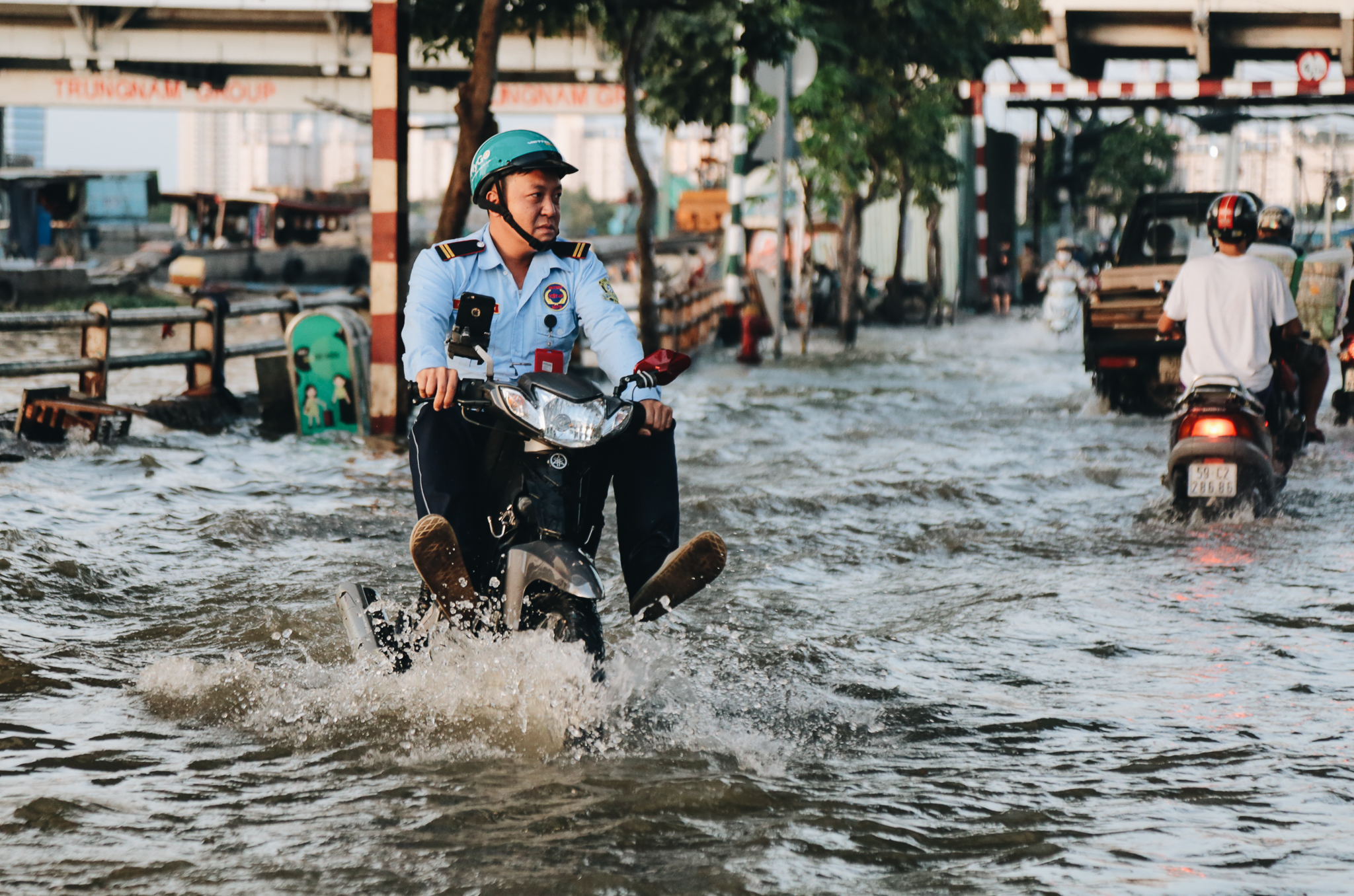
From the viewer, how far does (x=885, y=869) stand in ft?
11.5

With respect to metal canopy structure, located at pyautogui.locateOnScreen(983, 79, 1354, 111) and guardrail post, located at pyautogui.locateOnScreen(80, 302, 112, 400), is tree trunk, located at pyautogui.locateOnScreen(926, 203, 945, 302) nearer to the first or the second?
metal canopy structure, located at pyautogui.locateOnScreen(983, 79, 1354, 111)

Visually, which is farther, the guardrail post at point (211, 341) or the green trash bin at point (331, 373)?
the guardrail post at point (211, 341)

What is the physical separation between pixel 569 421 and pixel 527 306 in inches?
22.7

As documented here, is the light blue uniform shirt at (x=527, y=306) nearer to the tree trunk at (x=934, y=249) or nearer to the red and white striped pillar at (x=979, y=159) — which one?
the red and white striped pillar at (x=979, y=159)

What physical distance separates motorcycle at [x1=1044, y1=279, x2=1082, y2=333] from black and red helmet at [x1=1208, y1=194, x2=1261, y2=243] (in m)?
17.1

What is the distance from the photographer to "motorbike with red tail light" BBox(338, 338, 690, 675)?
4051mm

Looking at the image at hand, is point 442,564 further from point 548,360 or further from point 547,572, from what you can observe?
point 548,360

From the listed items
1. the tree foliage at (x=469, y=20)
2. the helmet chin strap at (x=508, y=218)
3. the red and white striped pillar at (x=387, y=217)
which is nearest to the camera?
the helmet chin strap at (x=508, y=218)

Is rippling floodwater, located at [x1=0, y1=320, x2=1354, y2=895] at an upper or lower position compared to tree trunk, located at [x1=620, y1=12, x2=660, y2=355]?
lower

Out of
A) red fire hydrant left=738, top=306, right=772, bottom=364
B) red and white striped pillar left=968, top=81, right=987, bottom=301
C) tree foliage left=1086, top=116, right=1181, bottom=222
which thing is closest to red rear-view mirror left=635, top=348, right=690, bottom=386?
red fire hydrant left=738, top=306, right=772, bottom=364

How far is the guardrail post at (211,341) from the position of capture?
11.9 metres

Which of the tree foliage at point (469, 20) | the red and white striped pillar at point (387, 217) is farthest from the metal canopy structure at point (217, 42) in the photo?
the red and white striped pillar at point (387, 217)

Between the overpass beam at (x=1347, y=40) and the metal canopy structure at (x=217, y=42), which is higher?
the metal canopy structure at (x=217, y=42)

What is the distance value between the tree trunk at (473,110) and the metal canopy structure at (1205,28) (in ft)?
71.2
